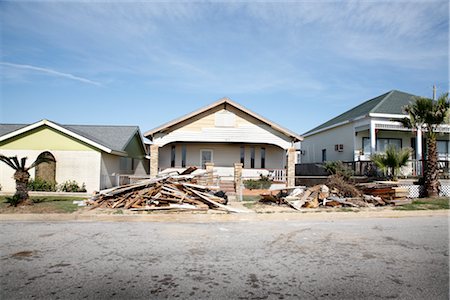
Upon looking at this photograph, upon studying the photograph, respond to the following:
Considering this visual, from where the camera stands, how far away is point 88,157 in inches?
695

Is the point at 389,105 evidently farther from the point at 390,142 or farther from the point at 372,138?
the point at 372,138

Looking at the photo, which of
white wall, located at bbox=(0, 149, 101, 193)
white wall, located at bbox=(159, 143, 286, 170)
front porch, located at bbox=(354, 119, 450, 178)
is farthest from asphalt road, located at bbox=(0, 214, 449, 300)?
white wall, located at bbox=(159, 143, 286, 170)

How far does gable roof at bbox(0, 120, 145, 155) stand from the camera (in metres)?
17.4

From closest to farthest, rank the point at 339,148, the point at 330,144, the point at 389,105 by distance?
1. the point at 389,105
2. the point at 339,148
3. the point at 330,144

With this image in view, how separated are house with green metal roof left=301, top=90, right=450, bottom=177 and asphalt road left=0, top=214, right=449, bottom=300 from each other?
43.4 ft

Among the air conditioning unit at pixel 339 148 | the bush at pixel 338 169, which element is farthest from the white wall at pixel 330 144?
the bush at pixel 338 169

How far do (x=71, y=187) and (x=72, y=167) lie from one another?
3.84ft

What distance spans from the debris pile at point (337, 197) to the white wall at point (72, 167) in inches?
400

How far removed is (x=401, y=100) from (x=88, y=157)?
22.3m

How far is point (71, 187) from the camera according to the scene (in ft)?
56.6

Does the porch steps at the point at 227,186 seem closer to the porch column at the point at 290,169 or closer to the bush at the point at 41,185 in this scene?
the porch column at the point at 290,169

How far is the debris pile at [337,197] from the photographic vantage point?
12.7m

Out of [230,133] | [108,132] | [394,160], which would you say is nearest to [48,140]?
[108,132]

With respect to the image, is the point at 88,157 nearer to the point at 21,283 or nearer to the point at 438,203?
the point at 21,283
